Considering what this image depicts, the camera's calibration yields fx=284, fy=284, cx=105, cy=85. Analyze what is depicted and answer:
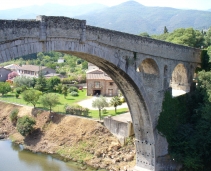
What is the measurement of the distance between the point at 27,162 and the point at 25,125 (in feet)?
14.6

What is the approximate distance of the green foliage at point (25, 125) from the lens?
98.1ft

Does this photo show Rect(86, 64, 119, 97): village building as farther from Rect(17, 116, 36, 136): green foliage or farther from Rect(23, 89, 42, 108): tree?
Rect(17, 116, 36, 136): green foliage

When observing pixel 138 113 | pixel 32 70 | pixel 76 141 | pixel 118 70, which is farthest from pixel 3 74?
pixel 118 70

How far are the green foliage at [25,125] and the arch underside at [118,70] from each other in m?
13.6

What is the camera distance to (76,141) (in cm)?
2775

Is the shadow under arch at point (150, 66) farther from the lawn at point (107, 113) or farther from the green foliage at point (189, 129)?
the lawn at point (107, 113)

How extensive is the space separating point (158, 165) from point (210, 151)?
3.78m

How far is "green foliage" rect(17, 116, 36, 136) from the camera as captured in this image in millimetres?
29891

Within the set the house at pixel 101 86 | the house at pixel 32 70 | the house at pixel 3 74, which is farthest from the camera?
the house at pixel 3 74

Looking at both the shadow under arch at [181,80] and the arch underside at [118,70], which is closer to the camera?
the arch underside at [118,70]

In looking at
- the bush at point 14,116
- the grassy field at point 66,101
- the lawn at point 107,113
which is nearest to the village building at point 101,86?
the grassy field at point 66,101

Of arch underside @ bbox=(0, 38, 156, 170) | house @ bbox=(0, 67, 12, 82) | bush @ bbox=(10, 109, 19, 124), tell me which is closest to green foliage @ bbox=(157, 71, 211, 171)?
arch underside @ bbox=(0, 38, 156, 170)

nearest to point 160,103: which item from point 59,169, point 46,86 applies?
point 59,169

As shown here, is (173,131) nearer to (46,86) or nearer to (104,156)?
(104,156)
